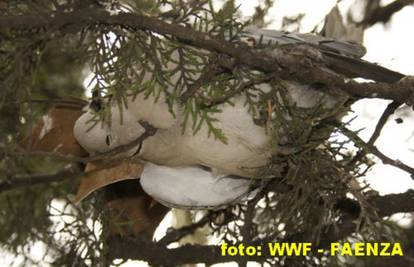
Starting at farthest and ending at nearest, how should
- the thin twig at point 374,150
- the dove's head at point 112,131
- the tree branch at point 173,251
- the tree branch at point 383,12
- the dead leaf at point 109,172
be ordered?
the tree branch at point 383,12 → the tree branch at point 173,251 → the dead leaf at point 109,172 → the dove's head at point 112,131 → the thin twig at point 374,150

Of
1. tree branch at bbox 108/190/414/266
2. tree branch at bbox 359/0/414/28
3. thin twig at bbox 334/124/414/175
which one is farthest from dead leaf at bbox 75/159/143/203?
tree branch at bbox 359/0/414/28

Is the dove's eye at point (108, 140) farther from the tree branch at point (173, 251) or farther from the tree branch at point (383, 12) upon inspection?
the tree branch at point (383, 12)

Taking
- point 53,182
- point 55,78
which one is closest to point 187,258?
point 53,182

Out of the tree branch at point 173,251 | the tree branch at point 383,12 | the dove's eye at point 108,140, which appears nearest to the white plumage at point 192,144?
the dove's eye at point 108,140

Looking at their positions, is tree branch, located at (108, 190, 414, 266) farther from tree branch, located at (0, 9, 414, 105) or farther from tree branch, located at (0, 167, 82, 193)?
tree branch, located at (0, 9, 414, 105)

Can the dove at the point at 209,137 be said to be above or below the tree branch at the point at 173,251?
above

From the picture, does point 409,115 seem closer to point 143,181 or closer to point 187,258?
point 143,181

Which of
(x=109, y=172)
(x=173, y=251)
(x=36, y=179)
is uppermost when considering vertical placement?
(x=36, y=179)

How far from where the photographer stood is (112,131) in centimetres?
170

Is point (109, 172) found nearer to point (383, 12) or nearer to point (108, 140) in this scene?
point (108, 140)

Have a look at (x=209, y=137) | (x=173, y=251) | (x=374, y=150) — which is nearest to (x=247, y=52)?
(x=209, y=137)

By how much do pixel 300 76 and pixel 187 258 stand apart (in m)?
1.14

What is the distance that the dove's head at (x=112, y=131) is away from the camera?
65.9 inches

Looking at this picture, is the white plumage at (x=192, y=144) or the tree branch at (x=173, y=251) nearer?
the white plumage at (x=192, y=144)
